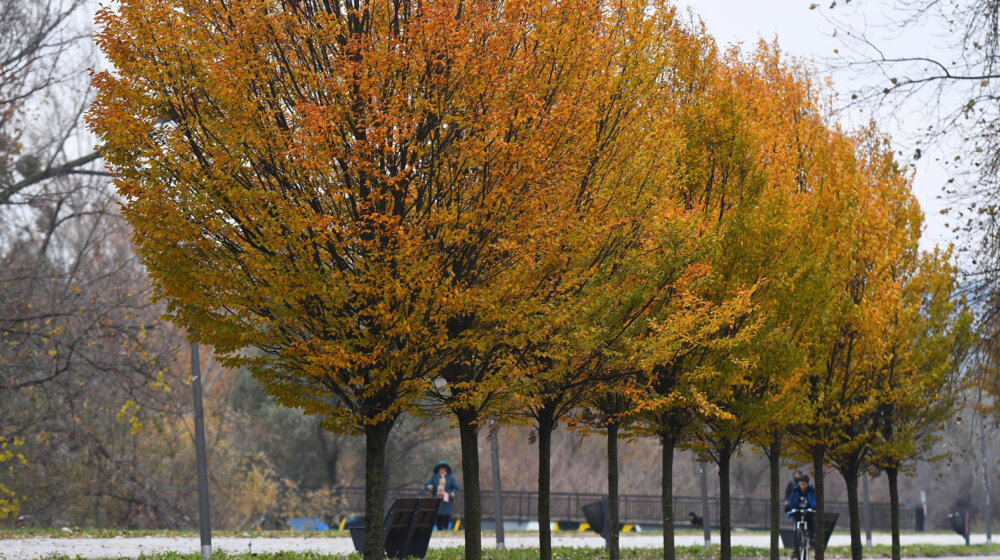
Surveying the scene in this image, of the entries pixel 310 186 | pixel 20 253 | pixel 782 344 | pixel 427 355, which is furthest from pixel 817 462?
pixel 20 253

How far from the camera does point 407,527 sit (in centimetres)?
1392

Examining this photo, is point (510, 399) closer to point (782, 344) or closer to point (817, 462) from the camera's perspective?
point (782, 344)

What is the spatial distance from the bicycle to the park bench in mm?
8052

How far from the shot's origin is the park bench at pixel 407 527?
45.0ft

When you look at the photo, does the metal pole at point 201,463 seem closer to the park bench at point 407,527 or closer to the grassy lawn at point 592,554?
the grassy lawn at point 592,554

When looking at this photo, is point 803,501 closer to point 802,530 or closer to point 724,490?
point 802,530

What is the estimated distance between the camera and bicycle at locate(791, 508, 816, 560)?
19.0m

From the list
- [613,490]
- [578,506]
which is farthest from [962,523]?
[613,490]

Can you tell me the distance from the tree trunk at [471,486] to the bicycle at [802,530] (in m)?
9.00

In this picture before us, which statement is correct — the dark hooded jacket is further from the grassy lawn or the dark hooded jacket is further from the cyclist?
the cyclist

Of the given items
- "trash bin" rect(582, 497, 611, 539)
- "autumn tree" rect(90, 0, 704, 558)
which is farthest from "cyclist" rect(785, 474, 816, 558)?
"autumn tree" rect(90, 0, 704, 558)

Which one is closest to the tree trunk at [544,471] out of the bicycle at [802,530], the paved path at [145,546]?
the paved path at [145,546]

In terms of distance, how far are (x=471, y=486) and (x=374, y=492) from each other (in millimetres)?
2163

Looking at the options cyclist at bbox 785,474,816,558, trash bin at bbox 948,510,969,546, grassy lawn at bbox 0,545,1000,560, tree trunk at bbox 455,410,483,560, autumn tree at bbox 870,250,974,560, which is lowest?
trash bin at bbox 948,510,969,546
